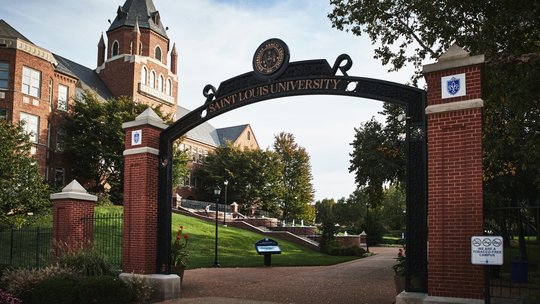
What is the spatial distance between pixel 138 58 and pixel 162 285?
4063cm

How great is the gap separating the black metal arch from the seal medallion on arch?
0.10 metres

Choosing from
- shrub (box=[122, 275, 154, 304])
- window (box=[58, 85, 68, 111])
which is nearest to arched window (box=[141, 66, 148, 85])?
window (box=[58, 85, 68, 111])

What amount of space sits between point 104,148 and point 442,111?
33.0m

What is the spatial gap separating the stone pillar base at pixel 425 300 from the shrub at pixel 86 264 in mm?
7431

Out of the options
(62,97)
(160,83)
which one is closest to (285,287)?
(62,97)

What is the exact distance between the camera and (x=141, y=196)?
1285 cm

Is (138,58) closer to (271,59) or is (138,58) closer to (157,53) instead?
(157,53)

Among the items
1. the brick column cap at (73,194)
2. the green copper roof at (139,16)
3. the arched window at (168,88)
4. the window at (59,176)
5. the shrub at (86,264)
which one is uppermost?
the green copper roof at (139,16)

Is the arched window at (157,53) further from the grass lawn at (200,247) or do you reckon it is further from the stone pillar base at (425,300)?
the stone pillar base at (425,300)

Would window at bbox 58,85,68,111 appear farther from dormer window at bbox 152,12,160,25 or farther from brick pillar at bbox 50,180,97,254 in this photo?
brick pillar at bbox 50,180,97,254

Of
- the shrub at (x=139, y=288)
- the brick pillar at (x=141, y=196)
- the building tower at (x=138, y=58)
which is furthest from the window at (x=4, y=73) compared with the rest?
the shrub at (x=139, y=288)

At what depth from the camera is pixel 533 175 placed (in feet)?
56.0

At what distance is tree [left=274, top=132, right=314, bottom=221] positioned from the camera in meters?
63.4

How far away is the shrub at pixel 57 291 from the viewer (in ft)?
36.8
